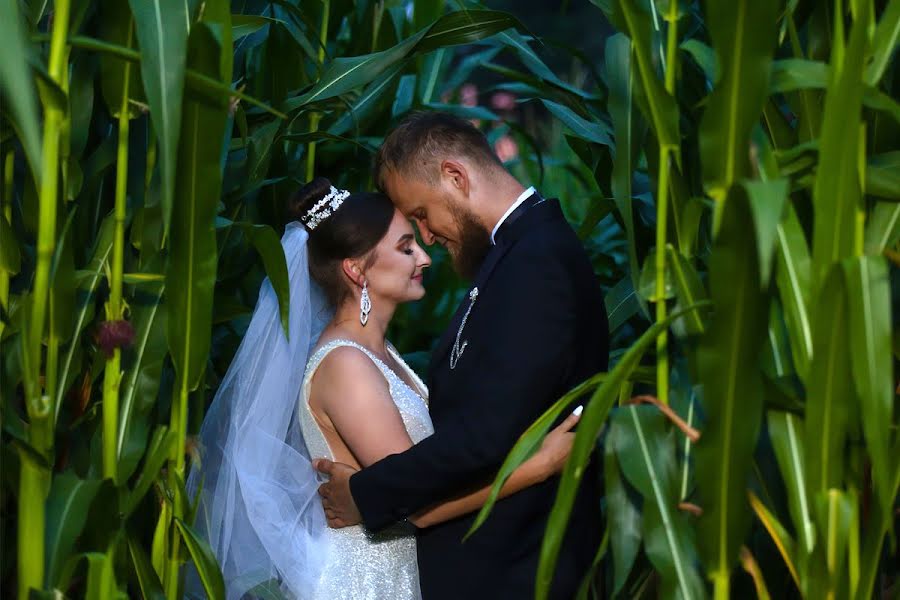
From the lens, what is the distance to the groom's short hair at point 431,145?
2145 mm

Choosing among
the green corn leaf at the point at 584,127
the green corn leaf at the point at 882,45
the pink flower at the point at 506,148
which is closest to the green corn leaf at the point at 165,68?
the green corn leaf at the point at 882,45

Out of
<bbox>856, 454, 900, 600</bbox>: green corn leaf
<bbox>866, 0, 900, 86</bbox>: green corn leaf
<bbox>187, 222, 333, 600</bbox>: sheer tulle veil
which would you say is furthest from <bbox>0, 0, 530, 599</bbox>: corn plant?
<bbox>856, 454, 900, 600</bbox>: green corn leaf

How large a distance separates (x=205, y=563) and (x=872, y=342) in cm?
86

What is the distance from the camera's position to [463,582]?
1.96m

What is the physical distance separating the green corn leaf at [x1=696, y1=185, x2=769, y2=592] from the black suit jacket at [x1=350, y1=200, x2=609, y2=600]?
24.3 inches

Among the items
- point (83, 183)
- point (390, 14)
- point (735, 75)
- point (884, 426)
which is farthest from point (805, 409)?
point (390, 14)

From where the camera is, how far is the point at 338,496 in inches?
80.4

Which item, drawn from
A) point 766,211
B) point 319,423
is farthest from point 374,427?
point 766,211

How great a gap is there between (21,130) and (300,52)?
125 cm

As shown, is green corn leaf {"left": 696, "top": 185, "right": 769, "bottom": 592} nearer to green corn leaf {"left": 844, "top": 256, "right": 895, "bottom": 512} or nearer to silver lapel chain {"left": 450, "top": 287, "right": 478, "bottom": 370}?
green corn leaf {"left": 844, "top": 256, "right": 895, "bottom": 512}

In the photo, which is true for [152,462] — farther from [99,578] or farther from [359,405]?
[359,405]

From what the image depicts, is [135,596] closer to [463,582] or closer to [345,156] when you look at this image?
[463,582]

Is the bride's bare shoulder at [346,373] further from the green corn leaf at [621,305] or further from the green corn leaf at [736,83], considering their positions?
the green corn leaf at [736,83]

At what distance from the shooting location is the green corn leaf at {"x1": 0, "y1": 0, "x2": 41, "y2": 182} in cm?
115
